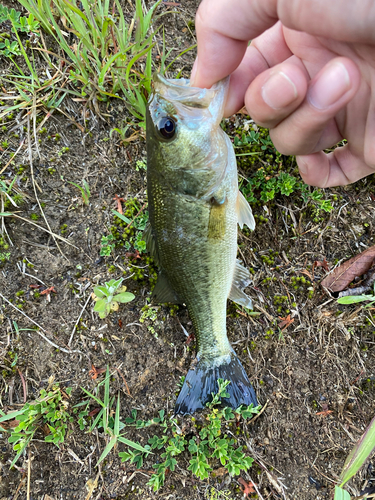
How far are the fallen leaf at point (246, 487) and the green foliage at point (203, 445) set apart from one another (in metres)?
0.09

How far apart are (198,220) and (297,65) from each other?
122 cm

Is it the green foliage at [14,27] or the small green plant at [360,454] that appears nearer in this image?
the small green plant at [360,454]

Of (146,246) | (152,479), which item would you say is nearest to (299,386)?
(152,479)

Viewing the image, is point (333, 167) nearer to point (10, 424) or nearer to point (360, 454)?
point (360, 454)

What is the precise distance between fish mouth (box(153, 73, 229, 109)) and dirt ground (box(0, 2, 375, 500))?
3.07 ft

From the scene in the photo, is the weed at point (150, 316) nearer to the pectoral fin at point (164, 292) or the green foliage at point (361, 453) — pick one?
the pectoral fin at point (164, 292)

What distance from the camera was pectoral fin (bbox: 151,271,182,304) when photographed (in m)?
2.57

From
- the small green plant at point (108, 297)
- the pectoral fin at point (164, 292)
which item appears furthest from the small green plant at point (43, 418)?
the pectoral fin at point (164, 292)

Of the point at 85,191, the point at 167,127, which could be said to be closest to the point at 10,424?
the point at 85,191

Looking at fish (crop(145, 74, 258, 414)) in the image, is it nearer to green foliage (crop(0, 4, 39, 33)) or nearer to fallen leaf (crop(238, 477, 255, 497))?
fallen leaf (crop(238, 477, 255, 497))

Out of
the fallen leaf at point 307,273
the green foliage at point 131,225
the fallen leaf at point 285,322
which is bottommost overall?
the fallen leaf at point 285,322

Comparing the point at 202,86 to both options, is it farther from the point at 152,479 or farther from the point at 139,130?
the point at 152,479

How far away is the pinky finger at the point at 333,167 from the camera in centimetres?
246

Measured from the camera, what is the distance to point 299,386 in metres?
2.94
